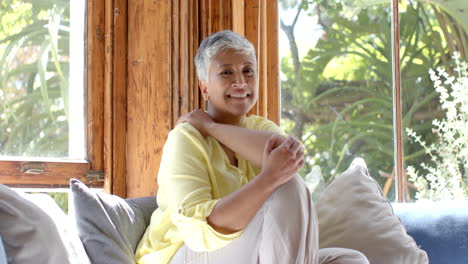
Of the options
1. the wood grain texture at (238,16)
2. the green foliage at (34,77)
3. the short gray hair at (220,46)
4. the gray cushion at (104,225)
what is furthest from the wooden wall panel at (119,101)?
the short gray hair at (220,46)

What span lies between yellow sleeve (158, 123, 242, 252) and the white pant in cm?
4

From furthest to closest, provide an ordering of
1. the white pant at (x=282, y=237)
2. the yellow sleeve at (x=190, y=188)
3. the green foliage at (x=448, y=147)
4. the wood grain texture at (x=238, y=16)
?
the green foliage at (x=448, y=147)
the wood grain texture at (x=238, y=16)
the yellow sleeve at (x=190, y=188)
the white pant at (x=282, y=237)

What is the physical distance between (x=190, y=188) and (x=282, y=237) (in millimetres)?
353

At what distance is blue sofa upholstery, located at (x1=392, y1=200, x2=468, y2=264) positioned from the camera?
2258mm

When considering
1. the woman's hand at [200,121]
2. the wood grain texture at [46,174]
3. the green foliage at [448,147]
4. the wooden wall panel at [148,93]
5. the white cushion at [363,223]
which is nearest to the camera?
the woman's hand at [200,121]

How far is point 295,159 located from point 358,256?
0.34 meters

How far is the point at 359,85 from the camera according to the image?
3209 mm

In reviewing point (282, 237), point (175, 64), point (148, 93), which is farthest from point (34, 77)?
point (282, 237)

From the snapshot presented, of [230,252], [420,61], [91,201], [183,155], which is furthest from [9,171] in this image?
[420,61]

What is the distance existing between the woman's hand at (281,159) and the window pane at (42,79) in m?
1.35

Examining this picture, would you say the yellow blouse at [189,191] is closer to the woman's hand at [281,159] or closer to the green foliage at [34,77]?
the woman's hand at [281,159]

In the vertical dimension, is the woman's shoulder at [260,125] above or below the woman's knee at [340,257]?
above

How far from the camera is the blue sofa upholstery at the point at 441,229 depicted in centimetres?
226

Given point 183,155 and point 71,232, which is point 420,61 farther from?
point 71,232
